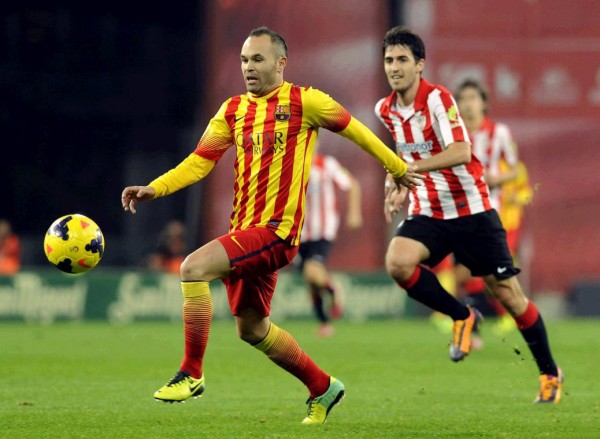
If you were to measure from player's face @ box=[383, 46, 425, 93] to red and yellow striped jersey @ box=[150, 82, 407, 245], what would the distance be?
4.43ft

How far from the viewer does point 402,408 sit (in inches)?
304

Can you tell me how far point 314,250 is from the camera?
14.5 m

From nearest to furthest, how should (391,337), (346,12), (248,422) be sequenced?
1. (248,422)
2. (391,337)
3. (346,12)

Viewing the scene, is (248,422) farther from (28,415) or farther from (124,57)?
(124,57)

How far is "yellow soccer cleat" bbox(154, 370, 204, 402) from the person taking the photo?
6.38m

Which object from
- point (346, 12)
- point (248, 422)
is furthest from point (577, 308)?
point (248, 422)

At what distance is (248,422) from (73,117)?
1565cm

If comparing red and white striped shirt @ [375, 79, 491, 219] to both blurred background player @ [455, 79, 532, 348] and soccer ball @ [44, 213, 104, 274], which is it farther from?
blurred background player @ [455, 79, 532, 348]

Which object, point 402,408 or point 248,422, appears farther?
point 402,408

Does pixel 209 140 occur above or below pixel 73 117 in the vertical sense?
below

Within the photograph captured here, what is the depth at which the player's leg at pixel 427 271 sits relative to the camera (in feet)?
26.9

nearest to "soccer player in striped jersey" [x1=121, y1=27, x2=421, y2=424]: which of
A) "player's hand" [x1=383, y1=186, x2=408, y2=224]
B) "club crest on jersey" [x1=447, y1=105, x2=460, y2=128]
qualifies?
"player's hand" [x1=383, y1=186, x2=408, y2=224]

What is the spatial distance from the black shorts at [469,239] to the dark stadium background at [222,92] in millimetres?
10869

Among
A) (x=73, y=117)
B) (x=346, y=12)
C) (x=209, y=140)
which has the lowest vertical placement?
(x=209, y=140)
